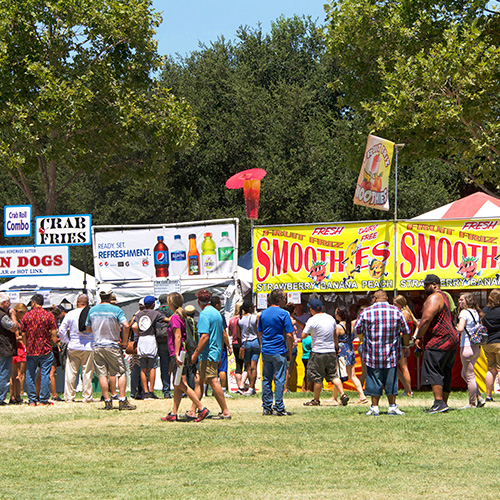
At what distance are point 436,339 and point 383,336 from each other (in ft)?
2.49

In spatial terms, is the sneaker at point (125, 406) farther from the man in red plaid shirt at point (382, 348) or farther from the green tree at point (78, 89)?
the green tree at point (78, 89)

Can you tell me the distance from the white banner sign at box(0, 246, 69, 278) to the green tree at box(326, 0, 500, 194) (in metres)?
9.26

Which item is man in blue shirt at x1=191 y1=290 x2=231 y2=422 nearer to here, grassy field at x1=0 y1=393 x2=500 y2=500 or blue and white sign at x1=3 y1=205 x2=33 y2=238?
grassy field at x1=0 y1=393 x2=500 y2=500

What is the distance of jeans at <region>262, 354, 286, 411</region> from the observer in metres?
11.1

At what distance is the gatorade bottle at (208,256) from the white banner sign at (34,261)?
2717 millimetres

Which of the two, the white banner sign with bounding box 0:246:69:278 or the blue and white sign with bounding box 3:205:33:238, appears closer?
the white banner sign with bounding box 0:246:69:278

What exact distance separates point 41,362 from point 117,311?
6.01 feet

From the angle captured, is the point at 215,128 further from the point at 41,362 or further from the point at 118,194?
the point at 41,362

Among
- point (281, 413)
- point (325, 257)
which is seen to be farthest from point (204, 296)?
point (325, 257)

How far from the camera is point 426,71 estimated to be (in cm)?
2033

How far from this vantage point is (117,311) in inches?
494

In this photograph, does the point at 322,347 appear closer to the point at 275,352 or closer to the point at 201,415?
the point at 275,352

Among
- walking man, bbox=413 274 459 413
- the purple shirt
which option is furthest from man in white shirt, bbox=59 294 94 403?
walking man, bbox=413 274 459 413

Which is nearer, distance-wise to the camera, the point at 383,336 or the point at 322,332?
the point at 383,336
